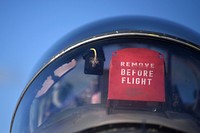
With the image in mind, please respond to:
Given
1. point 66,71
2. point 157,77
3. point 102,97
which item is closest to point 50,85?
point 66,71

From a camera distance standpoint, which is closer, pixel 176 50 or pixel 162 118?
pixel 162 118

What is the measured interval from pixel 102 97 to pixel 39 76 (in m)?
0.29

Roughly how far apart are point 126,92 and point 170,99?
135 millimetres

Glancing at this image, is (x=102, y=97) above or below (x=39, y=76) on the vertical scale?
below

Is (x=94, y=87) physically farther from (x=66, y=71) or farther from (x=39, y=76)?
(x=39, y=76)

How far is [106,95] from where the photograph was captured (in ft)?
3.60

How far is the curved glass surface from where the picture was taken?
1037mm

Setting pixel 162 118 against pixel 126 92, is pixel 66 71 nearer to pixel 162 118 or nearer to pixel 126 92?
pixel 126 92

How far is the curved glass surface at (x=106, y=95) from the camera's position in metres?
1.04

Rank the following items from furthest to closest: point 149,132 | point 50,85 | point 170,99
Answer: point 50,85
point 170,99
point 149,132

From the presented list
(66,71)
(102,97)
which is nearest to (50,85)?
(66,71)

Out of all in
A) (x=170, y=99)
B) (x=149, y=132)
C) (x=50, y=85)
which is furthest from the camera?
(x=50, y=85)

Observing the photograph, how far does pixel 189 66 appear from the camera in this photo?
113 centimetres

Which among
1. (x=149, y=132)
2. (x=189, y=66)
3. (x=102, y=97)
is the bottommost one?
(x=149, y=132)
